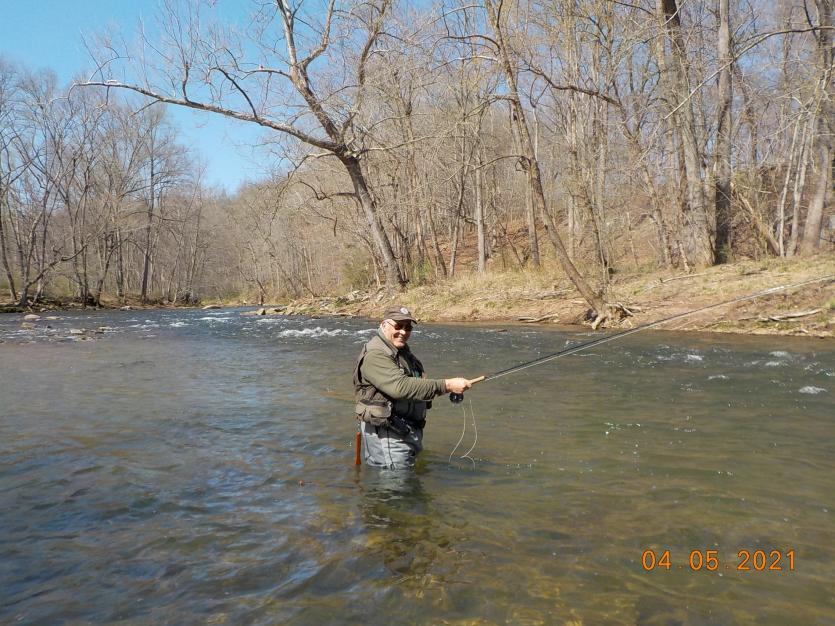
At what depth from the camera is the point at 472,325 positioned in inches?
735

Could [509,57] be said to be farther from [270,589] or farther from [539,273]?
[270,589]

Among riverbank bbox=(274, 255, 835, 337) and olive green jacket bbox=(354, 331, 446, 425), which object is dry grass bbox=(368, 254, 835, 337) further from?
olive green jacket bbox=(354, 331, 446, 425)

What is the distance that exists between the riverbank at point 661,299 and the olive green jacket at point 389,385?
10571 mm

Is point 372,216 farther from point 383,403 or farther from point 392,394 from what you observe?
point 392,394

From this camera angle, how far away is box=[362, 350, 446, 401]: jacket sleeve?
16.0 ft

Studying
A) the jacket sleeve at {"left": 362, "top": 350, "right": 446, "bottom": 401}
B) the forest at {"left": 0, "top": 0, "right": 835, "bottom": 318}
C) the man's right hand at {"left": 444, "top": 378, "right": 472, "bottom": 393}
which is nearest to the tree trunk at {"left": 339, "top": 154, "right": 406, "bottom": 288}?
the forest at {"left": 0, "top": 0, "right": 835, "bottom": 318}

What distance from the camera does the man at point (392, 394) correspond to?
4.91 metres

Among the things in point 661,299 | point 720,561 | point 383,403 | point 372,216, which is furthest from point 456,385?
point 372,216

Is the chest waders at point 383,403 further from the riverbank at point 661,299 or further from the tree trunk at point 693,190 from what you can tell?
the tree trunk at point 693,190

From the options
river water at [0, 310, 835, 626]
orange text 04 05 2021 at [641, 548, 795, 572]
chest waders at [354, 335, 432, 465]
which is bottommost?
orange text 04 05 2021 at [641, 548, 795, 572]

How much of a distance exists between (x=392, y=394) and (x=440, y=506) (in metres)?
0.95

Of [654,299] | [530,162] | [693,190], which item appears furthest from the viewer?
[693,190]

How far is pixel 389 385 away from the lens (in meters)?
4.94

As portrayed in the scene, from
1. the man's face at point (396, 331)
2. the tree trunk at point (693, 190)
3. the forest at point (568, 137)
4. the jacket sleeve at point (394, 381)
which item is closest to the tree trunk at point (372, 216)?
the forest at point (568, 137)
